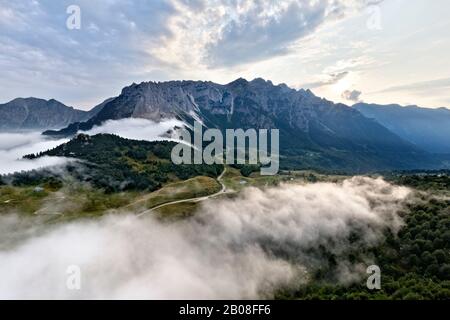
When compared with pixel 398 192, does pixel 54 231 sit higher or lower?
lower

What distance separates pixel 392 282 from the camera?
4279 inches

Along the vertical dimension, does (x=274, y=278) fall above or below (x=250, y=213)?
below

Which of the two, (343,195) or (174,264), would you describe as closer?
(174,264)
